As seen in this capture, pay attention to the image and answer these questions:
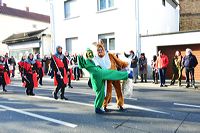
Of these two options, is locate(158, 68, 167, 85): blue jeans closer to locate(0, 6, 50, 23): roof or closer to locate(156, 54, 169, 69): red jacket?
locate(156, 54, 169, 69): red jacket

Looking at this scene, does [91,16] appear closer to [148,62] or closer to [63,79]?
[148,62]

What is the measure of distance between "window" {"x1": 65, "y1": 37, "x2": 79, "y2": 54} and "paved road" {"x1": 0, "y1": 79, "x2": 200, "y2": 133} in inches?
466

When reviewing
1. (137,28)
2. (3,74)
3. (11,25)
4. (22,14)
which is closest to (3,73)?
(3,74)

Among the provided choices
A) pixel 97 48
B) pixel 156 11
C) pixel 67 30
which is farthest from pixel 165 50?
pixel 97 48

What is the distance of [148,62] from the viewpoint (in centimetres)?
1731

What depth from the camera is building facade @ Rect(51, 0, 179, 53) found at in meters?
17.9

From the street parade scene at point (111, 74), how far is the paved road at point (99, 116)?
22 millimetres

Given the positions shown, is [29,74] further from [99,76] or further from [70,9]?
[70,9]

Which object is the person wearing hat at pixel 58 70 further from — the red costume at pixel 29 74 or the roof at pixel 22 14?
the roof at pixel 22 14

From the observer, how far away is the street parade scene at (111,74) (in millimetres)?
6736

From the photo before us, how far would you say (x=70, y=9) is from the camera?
71.8 ft

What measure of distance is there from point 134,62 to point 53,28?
33.4 ft

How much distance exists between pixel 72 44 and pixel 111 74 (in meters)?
14.8

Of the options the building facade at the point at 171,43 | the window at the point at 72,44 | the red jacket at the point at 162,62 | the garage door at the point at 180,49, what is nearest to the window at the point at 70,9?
the window at the point at 72,44
